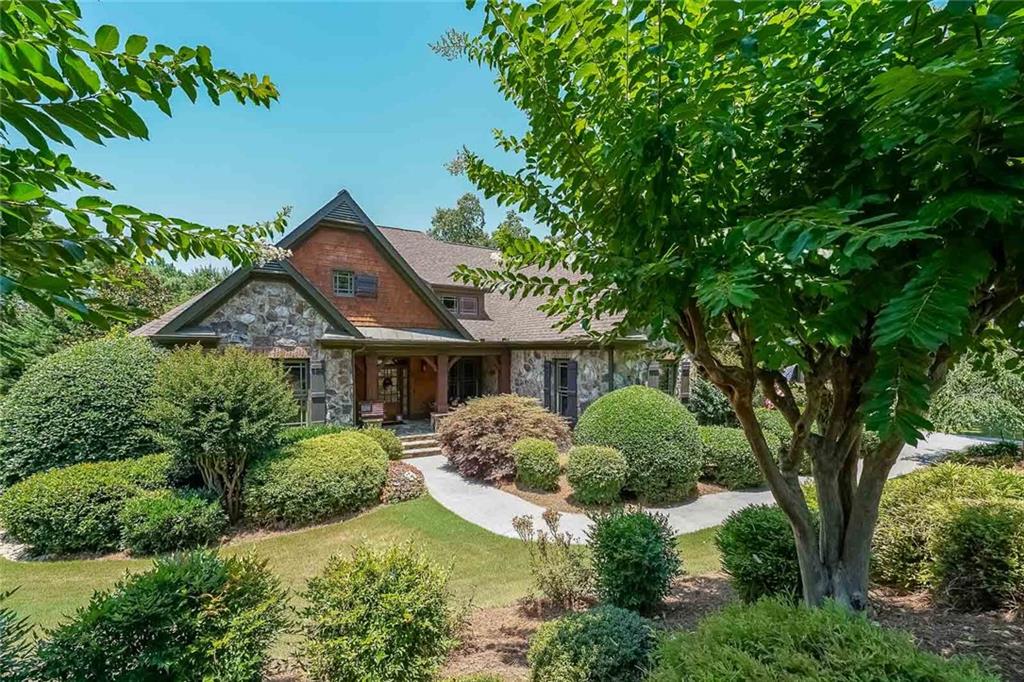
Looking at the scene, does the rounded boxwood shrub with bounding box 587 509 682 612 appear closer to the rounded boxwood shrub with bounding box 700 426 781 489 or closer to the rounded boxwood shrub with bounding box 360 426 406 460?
the rounded boxwood shrub with bounding box 700 426 781 489

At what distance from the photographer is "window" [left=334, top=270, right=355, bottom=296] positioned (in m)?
14.8

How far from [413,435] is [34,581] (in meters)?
8.54

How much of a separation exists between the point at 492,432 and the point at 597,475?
9.73ft

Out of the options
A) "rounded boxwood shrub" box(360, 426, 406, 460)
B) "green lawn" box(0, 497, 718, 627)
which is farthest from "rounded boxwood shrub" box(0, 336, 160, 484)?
"rounded boxwood shrub" box(360, 426, 406, 460)

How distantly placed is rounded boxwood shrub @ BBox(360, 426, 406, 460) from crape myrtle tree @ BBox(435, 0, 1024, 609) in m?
9.76

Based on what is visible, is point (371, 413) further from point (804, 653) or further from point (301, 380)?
point (804, 653)

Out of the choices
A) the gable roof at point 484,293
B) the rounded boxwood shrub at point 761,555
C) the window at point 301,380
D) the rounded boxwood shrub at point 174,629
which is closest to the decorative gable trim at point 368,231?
the gable roof at point 484,293

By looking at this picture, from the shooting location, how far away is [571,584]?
16.7ft

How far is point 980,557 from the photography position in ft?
14.1

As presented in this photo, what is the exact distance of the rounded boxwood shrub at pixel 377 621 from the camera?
348cm

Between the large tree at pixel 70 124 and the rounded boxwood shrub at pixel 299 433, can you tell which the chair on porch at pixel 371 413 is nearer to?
the rounded boxwood shrub at pixel 299 433

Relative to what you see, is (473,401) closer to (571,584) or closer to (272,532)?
(272,532)

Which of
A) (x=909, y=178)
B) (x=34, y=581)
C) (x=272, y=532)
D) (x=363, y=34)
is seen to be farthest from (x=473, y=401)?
(x=909, y=178)

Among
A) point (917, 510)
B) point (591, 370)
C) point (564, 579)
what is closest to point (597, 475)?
point (564, 579)
